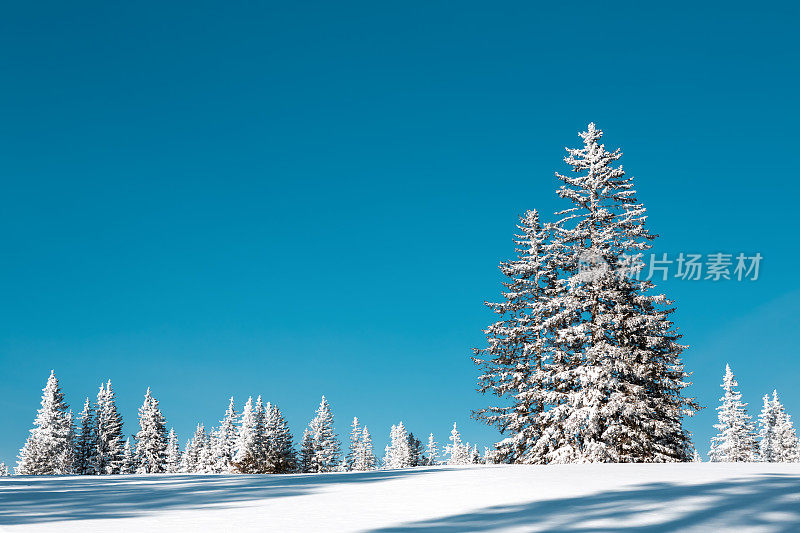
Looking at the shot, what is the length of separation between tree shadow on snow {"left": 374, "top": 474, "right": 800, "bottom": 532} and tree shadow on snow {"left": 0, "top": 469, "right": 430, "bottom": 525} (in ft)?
9.91

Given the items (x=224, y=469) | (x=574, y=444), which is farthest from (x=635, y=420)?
(x=224, y=469)

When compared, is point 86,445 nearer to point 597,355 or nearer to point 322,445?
point 322,445

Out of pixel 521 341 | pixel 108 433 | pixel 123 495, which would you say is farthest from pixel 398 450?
pixel 123 495

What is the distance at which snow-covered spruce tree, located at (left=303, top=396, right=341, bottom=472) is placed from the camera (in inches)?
2854

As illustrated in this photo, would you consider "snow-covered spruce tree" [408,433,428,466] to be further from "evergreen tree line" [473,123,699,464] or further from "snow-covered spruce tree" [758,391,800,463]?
"evergreen tree line" [473,123,699,464]

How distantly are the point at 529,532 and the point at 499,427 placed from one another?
2539 cm

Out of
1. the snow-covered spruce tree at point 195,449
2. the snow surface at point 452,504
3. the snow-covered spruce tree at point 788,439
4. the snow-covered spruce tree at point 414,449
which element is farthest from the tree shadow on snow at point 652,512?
the snow-covered spruce tree at point 195,449

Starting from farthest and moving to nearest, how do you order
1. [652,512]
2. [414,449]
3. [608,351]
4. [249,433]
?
[414,449] < [249,433] < [608,351] < [652,512]

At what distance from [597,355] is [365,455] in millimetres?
81579

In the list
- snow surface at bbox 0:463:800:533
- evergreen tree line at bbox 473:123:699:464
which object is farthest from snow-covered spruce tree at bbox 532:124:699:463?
snow surface at bbox 0:463:800:533

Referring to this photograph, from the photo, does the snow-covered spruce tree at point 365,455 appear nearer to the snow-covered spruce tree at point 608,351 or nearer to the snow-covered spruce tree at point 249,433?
the snow-covered spruce tree at point 249,433

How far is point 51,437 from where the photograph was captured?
2491 inches

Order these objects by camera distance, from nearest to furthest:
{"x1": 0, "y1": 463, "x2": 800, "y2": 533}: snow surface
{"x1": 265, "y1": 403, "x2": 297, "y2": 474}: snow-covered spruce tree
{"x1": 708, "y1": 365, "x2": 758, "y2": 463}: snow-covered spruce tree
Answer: {"x1": 0, "y1": 463, "x2": 800, "y2": 533}: snow surface → {"x1": 708, "y1": 365, "x2": 758, "y2": 463}: snow-covered spruce tree → {"x1": 265, "y1": 403, "x2": 297, "y2": 474}: snow-covered spruce tree

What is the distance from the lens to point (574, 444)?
82.5ft
